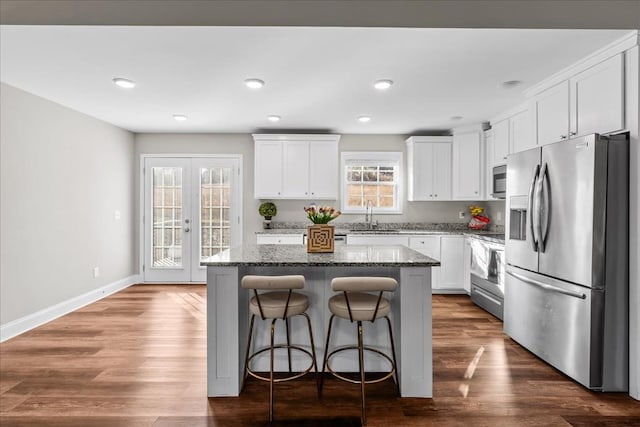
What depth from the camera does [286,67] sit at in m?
3.09

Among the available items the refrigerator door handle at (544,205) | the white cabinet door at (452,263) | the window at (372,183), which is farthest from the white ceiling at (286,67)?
the white cabinet door at (452,263)

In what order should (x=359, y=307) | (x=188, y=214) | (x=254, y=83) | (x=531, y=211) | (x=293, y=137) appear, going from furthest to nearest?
1. (x=188, y=214)
2. (x=293, y=137)
3. (x=254, y=83)
4. (x=531, y=211)
5. (x=359, y=307)

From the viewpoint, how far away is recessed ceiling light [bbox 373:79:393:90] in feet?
11.2

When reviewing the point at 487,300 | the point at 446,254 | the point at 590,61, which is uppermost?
the point at 590,61

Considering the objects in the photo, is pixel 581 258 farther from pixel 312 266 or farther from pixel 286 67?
pixel 286 67

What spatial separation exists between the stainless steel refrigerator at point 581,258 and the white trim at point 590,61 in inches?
24.9

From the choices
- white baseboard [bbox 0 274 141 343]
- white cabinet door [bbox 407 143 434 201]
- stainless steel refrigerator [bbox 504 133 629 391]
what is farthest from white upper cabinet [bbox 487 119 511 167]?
white baseboard [bbox 0 274 141 343]

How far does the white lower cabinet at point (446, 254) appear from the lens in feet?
16.9

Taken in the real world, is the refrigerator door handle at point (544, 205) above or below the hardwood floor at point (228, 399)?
above

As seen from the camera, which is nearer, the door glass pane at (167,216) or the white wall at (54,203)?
the white wall at (54,203)

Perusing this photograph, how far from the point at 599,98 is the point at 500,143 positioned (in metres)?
2.06

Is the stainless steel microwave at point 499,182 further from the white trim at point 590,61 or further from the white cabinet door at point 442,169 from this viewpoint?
the white trim at point 590,61

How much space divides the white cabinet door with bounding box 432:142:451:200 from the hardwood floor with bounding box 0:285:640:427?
2.42 m

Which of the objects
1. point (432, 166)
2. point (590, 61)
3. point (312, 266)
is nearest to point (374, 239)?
point (432, 166)
